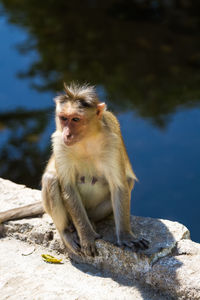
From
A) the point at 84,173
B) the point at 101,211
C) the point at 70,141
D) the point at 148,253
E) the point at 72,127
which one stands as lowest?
the point at 148,253

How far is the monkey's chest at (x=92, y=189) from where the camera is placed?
4883 millimetres

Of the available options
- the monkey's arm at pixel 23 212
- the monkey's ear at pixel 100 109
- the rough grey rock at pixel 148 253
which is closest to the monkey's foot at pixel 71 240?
the rough grey rock at pixel 148 253

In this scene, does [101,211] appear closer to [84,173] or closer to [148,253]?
[84,173]

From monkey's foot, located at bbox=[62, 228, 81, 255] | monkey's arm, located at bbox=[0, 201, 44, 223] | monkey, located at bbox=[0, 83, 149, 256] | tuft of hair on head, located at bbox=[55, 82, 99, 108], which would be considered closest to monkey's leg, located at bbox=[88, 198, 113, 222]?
monkey, located at bbox=[0, 83, 149, 256]

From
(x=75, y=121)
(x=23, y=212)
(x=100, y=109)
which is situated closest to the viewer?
(x=75, y=121)

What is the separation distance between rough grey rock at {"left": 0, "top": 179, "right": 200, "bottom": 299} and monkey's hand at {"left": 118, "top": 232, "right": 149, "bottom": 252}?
0.05 metres

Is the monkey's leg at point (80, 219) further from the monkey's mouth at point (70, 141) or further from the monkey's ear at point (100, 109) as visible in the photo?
the monkey's ear at point (100, 109)

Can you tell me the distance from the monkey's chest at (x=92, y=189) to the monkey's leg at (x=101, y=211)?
0.13 feet

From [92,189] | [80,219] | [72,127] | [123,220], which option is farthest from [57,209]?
[72,127]

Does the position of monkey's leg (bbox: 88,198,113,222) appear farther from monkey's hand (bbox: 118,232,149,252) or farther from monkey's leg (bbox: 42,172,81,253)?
monkey's hand (bbox: 118,232,149,252)

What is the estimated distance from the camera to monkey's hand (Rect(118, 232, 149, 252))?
4.66 metres

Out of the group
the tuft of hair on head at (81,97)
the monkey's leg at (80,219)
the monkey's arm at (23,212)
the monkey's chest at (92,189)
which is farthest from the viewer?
the monkey's arm at (23,212)

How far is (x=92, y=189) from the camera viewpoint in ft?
16.2

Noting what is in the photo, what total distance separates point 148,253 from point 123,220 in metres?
0.37
